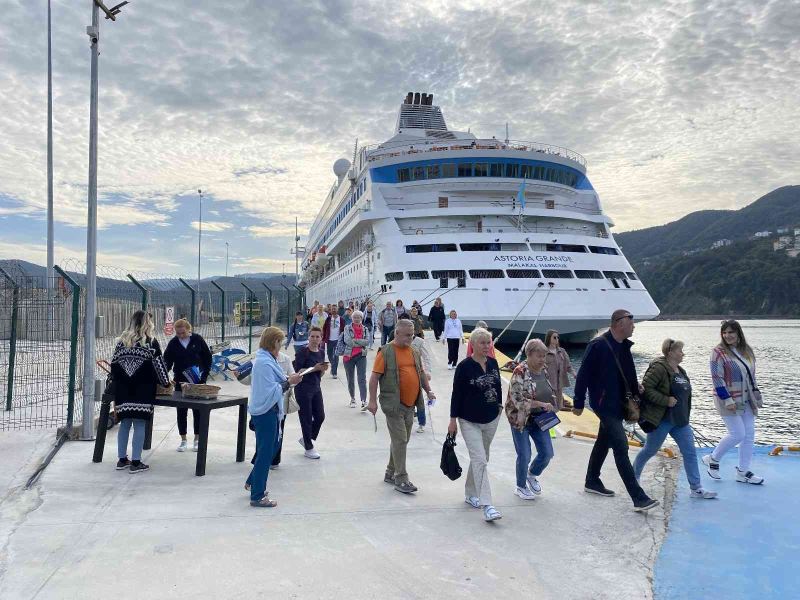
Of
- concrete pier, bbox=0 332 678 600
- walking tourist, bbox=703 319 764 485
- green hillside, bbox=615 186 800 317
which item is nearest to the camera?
concrete pier, bbox=0 332 678 600

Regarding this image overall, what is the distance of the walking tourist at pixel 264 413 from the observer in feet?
16.8

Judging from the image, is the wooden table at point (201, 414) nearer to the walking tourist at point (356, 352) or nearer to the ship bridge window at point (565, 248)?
the walking tourist at point (356, 352)

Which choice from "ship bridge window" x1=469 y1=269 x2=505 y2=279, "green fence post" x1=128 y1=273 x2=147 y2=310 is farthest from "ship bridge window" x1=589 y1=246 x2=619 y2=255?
"green fence post" x1=128 y1=273 x2=147 y2=310

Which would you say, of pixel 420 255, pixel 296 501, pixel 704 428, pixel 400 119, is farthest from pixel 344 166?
pixel 296 501

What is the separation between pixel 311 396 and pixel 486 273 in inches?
719

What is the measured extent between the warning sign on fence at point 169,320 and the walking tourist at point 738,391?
1027 cm

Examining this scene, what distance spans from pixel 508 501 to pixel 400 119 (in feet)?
136

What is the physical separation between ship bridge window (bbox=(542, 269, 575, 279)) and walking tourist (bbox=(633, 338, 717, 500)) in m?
19.0

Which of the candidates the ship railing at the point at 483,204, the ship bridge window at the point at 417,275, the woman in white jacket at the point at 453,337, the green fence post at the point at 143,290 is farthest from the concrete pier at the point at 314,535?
the ship railing at the point at 483,204

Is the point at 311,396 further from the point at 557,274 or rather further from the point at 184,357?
the point at 557,274

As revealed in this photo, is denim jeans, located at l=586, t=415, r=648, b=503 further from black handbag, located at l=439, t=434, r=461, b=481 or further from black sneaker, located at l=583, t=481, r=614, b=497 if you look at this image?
black handbag, located at l=439, t=434, r=461, b=481

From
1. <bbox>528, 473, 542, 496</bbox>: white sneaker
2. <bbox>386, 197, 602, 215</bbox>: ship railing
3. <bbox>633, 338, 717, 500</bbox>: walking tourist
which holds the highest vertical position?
<bbox>386, 197, 602, 215</bbox>: ship railing

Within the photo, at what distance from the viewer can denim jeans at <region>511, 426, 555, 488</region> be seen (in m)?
5.62

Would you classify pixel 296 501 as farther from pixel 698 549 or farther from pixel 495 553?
pixel 698 549
